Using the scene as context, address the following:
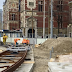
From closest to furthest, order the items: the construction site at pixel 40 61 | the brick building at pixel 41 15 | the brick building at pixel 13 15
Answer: the construction site at pixel 40 61, the brick building at pixel 41 15, the brick building at pixel 13 15

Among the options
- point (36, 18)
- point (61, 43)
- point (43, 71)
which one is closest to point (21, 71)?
point (43, 71)

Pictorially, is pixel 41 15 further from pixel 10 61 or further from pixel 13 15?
pixel 10 61

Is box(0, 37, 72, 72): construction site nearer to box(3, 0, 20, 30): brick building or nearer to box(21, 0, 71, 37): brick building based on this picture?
box(21, 0, 71, 37): brick building

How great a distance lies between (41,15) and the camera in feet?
147

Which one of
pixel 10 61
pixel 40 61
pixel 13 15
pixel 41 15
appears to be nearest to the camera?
pixel 10 61

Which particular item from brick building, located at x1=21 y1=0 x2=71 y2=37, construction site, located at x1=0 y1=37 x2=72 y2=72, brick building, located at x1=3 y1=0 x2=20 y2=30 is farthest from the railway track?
brick building, located at x1=3 y1=0 x2=20 y2=30

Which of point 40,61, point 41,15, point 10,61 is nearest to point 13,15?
point 41,15

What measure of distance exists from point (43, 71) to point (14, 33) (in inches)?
1058

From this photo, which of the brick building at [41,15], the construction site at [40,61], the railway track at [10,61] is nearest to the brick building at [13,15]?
the brick building at [41,15]

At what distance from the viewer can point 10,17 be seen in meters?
51.7

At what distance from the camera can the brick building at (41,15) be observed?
43.7 metres

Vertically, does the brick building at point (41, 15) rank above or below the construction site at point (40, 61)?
above

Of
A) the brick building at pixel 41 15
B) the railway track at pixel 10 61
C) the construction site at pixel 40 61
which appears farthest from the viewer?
the brick building at pixel 41 15

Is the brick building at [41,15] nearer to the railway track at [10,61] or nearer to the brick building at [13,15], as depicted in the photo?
the brick building at [13,15]
